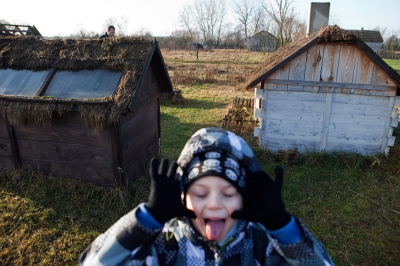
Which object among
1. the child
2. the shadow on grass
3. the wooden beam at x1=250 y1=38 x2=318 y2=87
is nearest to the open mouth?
the child

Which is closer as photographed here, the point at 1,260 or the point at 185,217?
the point at 185,217

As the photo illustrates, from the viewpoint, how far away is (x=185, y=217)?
1.62m

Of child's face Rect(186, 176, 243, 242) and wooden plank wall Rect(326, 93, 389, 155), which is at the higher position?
child's face Rect(186, 176, 243, 242)

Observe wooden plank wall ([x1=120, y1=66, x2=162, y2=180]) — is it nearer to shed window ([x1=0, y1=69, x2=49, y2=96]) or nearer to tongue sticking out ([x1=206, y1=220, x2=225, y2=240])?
shed window ([x1=0, y1=69, x2=49, y2=96])

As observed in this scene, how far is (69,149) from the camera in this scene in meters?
5.39

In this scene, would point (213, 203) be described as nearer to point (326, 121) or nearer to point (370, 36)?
point (326, 121)

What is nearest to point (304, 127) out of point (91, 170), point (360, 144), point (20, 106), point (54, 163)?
point (360, 144)

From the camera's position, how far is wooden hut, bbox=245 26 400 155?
684 cm

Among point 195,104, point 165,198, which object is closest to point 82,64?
point 165,198

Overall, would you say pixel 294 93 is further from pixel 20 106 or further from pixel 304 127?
pixel 20 106

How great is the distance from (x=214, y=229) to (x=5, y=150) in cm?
574

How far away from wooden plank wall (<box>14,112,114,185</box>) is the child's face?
390 centimetres

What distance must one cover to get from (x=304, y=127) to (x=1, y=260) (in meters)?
6.52

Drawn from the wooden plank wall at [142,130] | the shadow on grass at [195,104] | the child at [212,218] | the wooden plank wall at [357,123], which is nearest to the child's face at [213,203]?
the child at [212,218]
